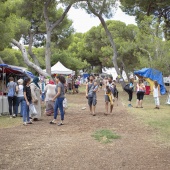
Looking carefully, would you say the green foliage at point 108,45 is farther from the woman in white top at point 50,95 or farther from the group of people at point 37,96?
the woman in white top at point 50,95

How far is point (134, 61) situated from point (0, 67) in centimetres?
3052

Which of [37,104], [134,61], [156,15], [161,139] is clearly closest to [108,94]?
[37,104]

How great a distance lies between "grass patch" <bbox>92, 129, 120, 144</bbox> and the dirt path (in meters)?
0.16

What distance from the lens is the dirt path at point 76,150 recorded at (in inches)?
206

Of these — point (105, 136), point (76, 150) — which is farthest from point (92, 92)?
point (76, 150)

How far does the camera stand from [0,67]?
40.6 feet

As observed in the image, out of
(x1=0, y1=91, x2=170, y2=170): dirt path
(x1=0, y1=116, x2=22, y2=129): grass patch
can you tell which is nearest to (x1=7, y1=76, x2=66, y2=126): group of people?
(x1=0, y1=116, x2=22, y2=129): grass patch

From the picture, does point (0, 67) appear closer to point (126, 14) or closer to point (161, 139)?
point (161, 139)

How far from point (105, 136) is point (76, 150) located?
1.64 meters

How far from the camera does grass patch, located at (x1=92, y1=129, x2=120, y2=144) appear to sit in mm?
7311

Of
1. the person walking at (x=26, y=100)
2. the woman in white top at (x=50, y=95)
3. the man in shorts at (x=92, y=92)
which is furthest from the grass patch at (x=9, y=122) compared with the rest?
the man in shorts at (x=92, y=92)

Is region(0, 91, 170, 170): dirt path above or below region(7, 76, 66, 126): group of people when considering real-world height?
below

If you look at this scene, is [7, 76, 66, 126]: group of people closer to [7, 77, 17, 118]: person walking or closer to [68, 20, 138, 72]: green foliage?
[7, 77, 17, 118]: person walking

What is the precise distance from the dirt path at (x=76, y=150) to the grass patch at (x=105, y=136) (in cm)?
16
